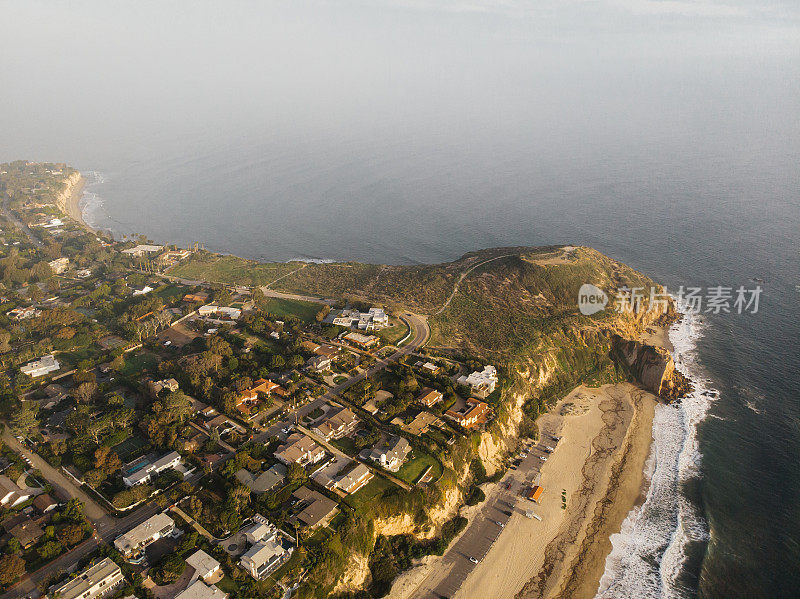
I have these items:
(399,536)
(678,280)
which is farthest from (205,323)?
(678,280)

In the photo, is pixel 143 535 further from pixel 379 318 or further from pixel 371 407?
pixel 379 318

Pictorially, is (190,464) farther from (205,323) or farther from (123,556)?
(205,323)

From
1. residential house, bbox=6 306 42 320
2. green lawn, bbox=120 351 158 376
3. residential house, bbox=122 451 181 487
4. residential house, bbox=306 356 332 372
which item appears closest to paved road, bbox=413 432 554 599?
residential house, bbox=306 356 332 372

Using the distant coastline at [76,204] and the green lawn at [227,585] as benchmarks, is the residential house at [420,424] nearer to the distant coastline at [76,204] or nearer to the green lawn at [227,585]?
the green lawn at [227,585]

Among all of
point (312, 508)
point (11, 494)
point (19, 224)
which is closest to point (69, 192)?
point (19, 224)

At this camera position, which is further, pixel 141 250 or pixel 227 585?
pixel 141 250

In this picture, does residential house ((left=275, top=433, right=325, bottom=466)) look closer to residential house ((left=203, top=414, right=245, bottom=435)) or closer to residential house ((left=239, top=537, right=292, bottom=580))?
residential house ((left=203, top=414, right=245, bottom=435))
